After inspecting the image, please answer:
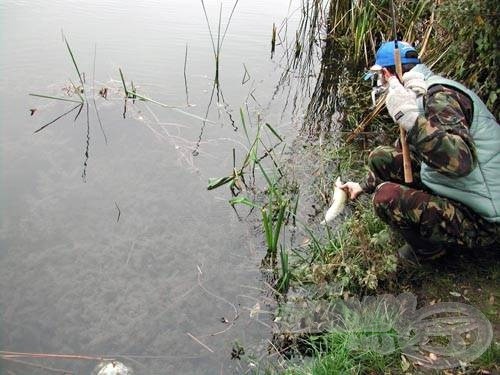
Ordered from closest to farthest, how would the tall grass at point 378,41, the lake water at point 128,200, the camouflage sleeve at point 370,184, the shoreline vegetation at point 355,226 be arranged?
the shoreline vegetation at point 355,226 < the lake water at point 128,200 < the tall grass at point 378,41 < the camouflage sleeve at point 370,184

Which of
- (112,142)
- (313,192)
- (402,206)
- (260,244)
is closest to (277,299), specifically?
(260,244)

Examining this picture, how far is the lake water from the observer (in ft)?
9.77

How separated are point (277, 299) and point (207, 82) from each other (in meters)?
A: 3.29

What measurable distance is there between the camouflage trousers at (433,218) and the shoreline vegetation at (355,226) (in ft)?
0.88

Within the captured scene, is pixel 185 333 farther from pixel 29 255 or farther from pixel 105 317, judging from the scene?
pixel 29 255

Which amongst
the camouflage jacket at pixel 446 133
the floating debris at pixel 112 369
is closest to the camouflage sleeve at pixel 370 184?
the camouflage jacket at pixel 446 133

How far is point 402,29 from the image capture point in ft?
15.8

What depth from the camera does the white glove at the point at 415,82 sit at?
2680mm

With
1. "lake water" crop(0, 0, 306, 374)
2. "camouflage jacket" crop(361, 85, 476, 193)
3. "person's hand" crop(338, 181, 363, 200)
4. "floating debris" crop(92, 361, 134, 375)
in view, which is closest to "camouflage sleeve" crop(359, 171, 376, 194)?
"person's hand" crop(338, 181, 363, 200)

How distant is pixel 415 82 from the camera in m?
2.70

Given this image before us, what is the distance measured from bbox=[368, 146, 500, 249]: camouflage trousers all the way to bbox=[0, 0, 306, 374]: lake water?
3.35 feet

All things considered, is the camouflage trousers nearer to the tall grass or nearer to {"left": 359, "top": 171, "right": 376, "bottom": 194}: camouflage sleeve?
{"left": 359, "top": 171, "right": 376, "bottom": 194}: camouflage sleeve

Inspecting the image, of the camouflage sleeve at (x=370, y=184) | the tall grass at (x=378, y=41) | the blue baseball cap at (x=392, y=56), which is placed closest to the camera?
the blue baseball cap at (x=392, y=56)

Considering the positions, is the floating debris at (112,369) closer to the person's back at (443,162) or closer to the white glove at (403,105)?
the person's back at (443,162)
